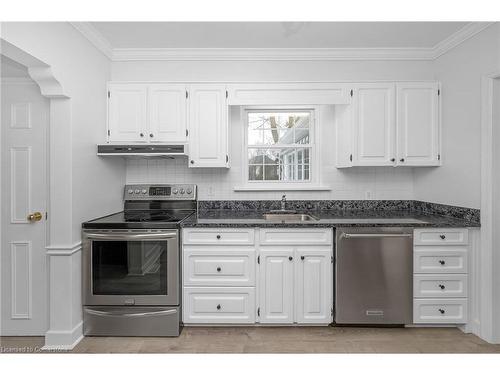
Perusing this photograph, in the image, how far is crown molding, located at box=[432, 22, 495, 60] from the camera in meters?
2.58

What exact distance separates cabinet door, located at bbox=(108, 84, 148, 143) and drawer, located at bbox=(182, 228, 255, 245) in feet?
3.59

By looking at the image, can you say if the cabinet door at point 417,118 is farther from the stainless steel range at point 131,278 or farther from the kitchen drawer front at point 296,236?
the stainless steel range at point 131,278

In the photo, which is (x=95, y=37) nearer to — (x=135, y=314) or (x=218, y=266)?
(x=218, y=266)

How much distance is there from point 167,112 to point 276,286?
185 cm

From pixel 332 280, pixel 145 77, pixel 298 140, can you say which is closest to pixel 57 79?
pixel 145 77

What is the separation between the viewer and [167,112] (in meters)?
3.03

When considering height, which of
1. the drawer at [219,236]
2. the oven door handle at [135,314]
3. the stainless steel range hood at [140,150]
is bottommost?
the oven door handle at [135,314]

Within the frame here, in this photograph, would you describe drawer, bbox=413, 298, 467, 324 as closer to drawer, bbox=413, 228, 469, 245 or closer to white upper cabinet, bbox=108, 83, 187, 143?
drawer, bbox=413, 228, 469, 245

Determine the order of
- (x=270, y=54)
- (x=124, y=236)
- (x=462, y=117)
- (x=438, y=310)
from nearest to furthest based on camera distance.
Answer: (x=124, y=236) → (x=438, y=310) → (x=462, y=117) → (x=270, y=54)

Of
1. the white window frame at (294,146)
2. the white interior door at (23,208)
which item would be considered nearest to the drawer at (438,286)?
the white window frame at (294,146)

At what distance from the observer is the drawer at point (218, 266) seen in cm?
267

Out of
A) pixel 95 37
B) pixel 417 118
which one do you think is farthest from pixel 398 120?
pixel 95 37

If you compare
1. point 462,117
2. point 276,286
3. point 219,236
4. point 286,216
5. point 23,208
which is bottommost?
point 276,286

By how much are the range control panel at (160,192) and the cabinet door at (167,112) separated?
54cm
